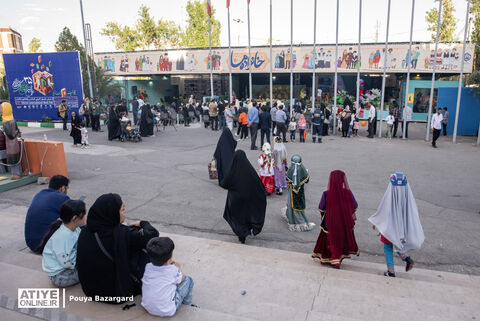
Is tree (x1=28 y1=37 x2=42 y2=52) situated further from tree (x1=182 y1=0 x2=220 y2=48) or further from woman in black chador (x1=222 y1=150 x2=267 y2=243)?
woman in black chador (x1=222 y1=150 x2=267 y2=243)

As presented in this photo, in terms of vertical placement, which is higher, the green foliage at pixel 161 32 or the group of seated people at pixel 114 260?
the green foliage at pixel 161 32

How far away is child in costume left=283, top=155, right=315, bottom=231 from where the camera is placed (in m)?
6.79

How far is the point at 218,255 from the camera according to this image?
5.44m

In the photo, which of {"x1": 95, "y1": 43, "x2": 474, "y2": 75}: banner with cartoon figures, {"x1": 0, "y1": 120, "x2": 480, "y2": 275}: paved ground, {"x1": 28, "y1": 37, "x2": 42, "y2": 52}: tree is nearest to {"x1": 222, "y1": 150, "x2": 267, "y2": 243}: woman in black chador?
{"x1": 0, "y1": 120, "x2": 480, "y2": 275}: paved ground

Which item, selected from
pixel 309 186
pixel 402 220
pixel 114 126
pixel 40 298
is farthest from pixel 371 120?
pixel 40 298

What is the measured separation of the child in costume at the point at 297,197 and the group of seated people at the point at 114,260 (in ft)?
11.6

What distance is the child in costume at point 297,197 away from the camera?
6789mm

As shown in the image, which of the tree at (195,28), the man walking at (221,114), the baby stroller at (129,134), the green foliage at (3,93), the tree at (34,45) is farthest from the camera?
the tree at (34,45)

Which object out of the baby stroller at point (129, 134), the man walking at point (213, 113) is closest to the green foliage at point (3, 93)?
the baby stroller at point (129, 134)

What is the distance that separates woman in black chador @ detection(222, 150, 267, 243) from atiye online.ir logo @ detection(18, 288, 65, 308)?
298cm

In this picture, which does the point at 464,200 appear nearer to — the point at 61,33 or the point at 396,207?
the point at 396,207

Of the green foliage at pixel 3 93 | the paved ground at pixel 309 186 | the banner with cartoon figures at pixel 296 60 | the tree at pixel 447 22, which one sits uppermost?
the tree at pixel 447 22

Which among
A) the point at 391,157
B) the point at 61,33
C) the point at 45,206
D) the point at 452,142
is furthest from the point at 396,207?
the point at 61,33

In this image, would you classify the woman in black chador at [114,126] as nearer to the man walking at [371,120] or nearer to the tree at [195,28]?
the man walking at [371,120]
